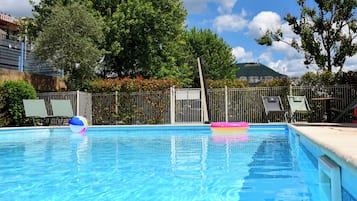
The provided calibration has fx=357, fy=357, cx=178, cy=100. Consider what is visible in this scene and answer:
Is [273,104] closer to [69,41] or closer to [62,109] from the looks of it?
[62,109]

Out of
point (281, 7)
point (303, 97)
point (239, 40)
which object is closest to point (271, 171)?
point (303, 97)

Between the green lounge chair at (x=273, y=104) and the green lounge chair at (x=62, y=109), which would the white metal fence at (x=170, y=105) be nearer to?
the green lounge chair at (x=62, y=109)

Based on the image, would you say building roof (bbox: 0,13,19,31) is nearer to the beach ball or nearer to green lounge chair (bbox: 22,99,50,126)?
green lounge chair (bbox: 22,99,50,126)

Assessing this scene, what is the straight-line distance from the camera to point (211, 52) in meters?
39.5

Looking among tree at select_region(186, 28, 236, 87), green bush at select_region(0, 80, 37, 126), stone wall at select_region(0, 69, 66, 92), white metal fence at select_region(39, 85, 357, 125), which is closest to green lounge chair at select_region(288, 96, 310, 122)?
white metal fence at select_region(39, 85, 357, 125)

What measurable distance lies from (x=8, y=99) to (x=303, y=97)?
12720mm

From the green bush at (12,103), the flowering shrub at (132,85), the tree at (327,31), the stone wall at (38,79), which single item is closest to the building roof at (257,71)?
the tree at (327,31)

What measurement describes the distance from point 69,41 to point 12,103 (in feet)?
13.3

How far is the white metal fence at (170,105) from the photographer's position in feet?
56.2

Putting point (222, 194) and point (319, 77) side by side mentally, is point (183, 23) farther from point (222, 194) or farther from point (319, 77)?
point (222, 194)

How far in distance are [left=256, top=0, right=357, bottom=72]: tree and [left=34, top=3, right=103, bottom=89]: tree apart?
1041 centimetres

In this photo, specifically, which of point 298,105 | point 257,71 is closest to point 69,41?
point 298,105

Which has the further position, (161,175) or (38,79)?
(38,79)

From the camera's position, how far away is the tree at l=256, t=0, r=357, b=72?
58.0ft
